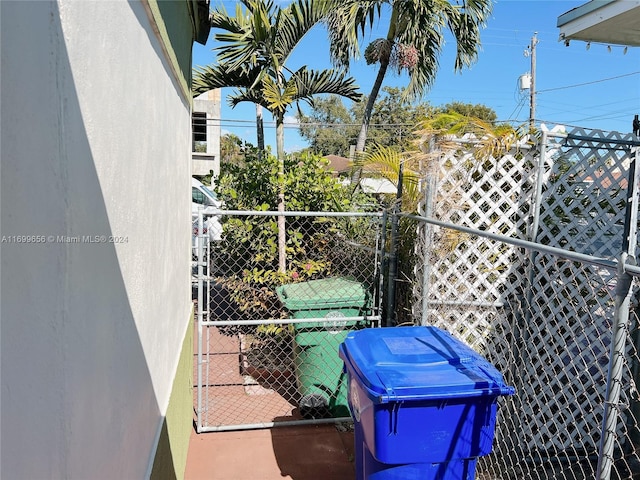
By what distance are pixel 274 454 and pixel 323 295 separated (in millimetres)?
1394

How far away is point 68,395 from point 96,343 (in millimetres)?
248

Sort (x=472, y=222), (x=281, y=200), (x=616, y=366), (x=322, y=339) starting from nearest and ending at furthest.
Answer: (x=616, y=366) < (x=472, y=222) < (x=322, y=339) < (x=281, y=200)

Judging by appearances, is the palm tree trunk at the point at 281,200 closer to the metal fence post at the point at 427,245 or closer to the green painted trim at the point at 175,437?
the green painted trim at the point at 175,437

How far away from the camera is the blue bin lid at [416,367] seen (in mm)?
2340

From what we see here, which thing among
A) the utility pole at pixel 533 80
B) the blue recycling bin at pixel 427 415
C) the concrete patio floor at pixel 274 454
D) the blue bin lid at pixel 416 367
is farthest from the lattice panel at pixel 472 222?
the utility pole at pixel 533 80

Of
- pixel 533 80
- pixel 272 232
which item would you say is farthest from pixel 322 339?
pixel 533 80

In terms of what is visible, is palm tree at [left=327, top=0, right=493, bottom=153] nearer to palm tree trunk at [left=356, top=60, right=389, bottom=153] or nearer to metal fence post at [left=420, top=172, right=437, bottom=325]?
palm tree trunk at [left=356, top=60, right=389, bottom=153]

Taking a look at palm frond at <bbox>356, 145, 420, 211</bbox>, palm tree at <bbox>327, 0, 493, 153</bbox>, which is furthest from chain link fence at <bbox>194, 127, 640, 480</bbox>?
palm tree at <bbox>327, 0, 493, 153</bbox>

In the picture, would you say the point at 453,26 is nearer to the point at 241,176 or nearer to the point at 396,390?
the point at 241,176

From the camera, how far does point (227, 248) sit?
5559mm

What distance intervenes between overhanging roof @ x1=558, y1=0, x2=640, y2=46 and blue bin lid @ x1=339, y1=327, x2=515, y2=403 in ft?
10.5

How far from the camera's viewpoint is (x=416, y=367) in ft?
8.24

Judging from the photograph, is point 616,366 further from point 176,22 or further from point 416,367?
point 176,22

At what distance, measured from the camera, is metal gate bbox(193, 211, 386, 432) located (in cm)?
429
